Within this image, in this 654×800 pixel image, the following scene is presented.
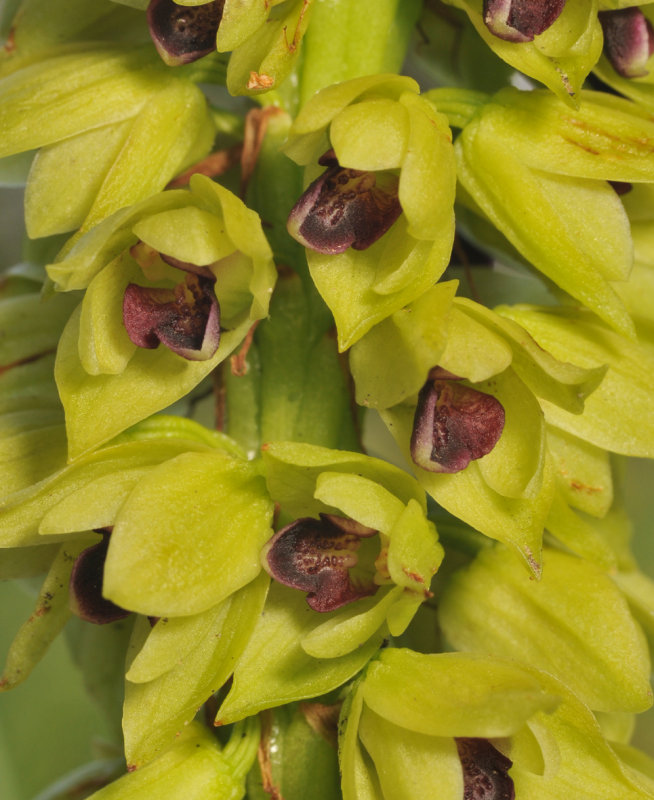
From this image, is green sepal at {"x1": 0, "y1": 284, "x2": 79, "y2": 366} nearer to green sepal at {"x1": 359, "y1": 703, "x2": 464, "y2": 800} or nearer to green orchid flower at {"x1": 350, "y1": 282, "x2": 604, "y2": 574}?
green orchid flower at {"x1": 350, "y1": 282, "x2": 604, "y2": 574}

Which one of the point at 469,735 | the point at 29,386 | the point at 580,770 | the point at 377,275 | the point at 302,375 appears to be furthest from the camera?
the point at 29,386

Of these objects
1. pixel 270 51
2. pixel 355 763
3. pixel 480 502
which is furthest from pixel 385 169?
pixel 355 763

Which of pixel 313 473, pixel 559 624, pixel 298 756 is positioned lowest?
pixel 298 756

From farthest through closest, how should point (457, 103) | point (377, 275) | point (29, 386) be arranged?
point (29, 386) → point (457, 103) → point (377, 275)

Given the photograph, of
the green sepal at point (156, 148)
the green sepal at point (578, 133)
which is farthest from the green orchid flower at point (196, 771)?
the green sepal at point (578, 133)

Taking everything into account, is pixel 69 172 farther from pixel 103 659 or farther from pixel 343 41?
pixel 103 659

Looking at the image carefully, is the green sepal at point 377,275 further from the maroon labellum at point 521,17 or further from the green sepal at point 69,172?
the green sepal at point 69,172
